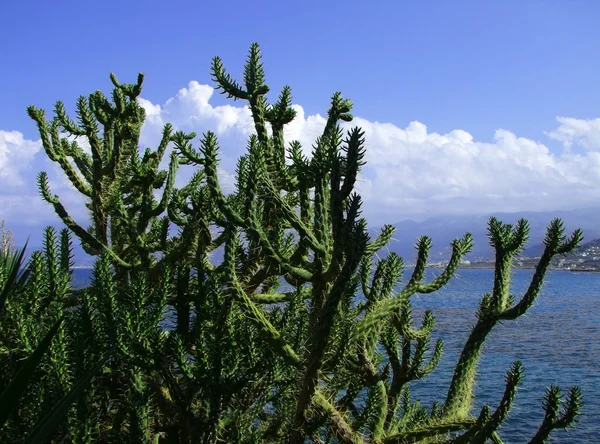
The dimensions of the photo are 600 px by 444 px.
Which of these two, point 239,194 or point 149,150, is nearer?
point 239,194

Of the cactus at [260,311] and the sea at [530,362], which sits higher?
the cactus at [260,311]

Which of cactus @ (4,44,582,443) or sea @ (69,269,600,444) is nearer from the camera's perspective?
cactus @ (4,44,582,443)

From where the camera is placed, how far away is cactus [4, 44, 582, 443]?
14.3 feet

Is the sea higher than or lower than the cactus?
lower

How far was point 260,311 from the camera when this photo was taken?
4680mm

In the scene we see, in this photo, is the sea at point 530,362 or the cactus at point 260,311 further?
the sea at point 530,362

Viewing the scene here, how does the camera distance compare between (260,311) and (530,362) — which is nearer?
(260,311)

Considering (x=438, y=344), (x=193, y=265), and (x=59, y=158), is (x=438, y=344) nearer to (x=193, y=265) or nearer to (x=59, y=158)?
(x=193, y=265)

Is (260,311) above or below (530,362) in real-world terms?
above

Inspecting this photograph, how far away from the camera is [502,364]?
2238 centimetres

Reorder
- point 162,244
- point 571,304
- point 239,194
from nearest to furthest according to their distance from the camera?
point 239,194 → point 162,244 → point 571,304

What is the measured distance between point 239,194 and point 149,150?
2938 millimetres

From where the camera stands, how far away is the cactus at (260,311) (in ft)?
14.3

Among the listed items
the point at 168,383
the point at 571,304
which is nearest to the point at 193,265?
the point at 168,383
